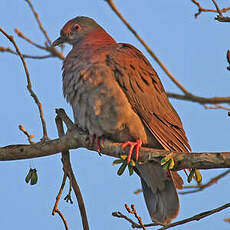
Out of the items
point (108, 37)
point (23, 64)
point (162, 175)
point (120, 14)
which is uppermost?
point (108, 37)

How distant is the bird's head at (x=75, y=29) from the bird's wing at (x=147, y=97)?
76 cm

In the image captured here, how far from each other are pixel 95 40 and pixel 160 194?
1843 millimetres

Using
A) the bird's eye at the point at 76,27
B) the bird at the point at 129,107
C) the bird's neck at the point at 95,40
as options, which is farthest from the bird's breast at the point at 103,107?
the bird's eye at the point at 76,27

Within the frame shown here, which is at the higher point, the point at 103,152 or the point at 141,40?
the point at 141,40

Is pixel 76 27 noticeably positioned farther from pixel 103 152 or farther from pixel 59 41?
pixel 103 152

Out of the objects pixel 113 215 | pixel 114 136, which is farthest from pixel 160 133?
pixel 113 215

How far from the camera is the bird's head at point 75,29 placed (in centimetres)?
535

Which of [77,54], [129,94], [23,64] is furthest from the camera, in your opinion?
[77,54]

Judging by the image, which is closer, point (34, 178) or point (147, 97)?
point (34, 178)

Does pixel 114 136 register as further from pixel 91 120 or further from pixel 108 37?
pixel 108 37

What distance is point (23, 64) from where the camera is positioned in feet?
11.9

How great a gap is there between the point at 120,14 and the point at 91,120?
1.04 metres

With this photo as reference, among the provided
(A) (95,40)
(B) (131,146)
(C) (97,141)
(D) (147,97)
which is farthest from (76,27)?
(B) (131,146)

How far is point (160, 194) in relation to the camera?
4.61 meters
